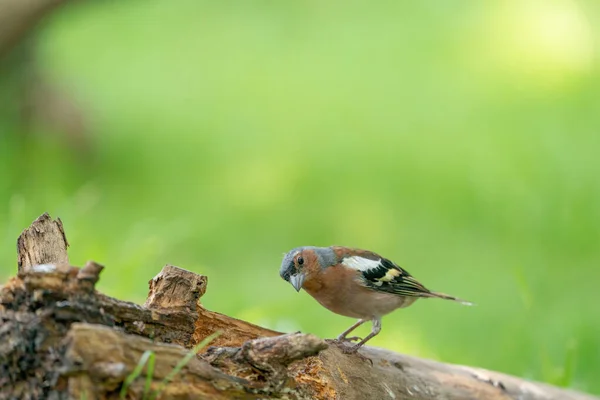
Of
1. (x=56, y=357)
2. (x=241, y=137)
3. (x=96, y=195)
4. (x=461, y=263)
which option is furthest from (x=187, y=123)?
(x=56, y=357)

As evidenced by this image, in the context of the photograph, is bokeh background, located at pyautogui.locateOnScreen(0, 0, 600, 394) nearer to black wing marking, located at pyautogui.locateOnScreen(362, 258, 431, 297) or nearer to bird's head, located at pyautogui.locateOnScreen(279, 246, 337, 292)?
black wing marking, located at pyautogui.locateOnScreen(362, 258, 431, 297)

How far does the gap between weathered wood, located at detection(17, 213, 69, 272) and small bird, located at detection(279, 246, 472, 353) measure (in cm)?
132

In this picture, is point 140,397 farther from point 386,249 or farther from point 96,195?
point 96,195

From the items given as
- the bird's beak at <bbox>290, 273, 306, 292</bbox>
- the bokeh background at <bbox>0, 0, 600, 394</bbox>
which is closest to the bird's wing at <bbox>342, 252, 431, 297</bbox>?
the bird's beak at <bbox>290, 273, 306, 292</bbox>

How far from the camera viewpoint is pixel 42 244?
132 inches

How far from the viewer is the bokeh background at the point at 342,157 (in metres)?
7.91

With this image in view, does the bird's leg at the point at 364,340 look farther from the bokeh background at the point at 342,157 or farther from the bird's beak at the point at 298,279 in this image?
the bokeh background at the point at 342,157

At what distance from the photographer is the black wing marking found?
4500 millimetres

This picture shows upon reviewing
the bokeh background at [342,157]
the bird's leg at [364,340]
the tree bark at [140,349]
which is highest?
the bokeh background at [342,157]

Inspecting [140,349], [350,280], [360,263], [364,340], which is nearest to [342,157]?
[360,263]

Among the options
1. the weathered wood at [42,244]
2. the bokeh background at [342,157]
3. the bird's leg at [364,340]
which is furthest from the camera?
the bokeh background at [342,157]

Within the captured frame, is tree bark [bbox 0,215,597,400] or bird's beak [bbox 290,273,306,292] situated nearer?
tree bark [bbox 0,215,597,400]

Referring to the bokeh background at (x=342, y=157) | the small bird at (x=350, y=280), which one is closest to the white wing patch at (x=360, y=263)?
the small bird at (x=350, y=280)

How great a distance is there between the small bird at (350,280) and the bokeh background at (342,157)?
4.41ft
